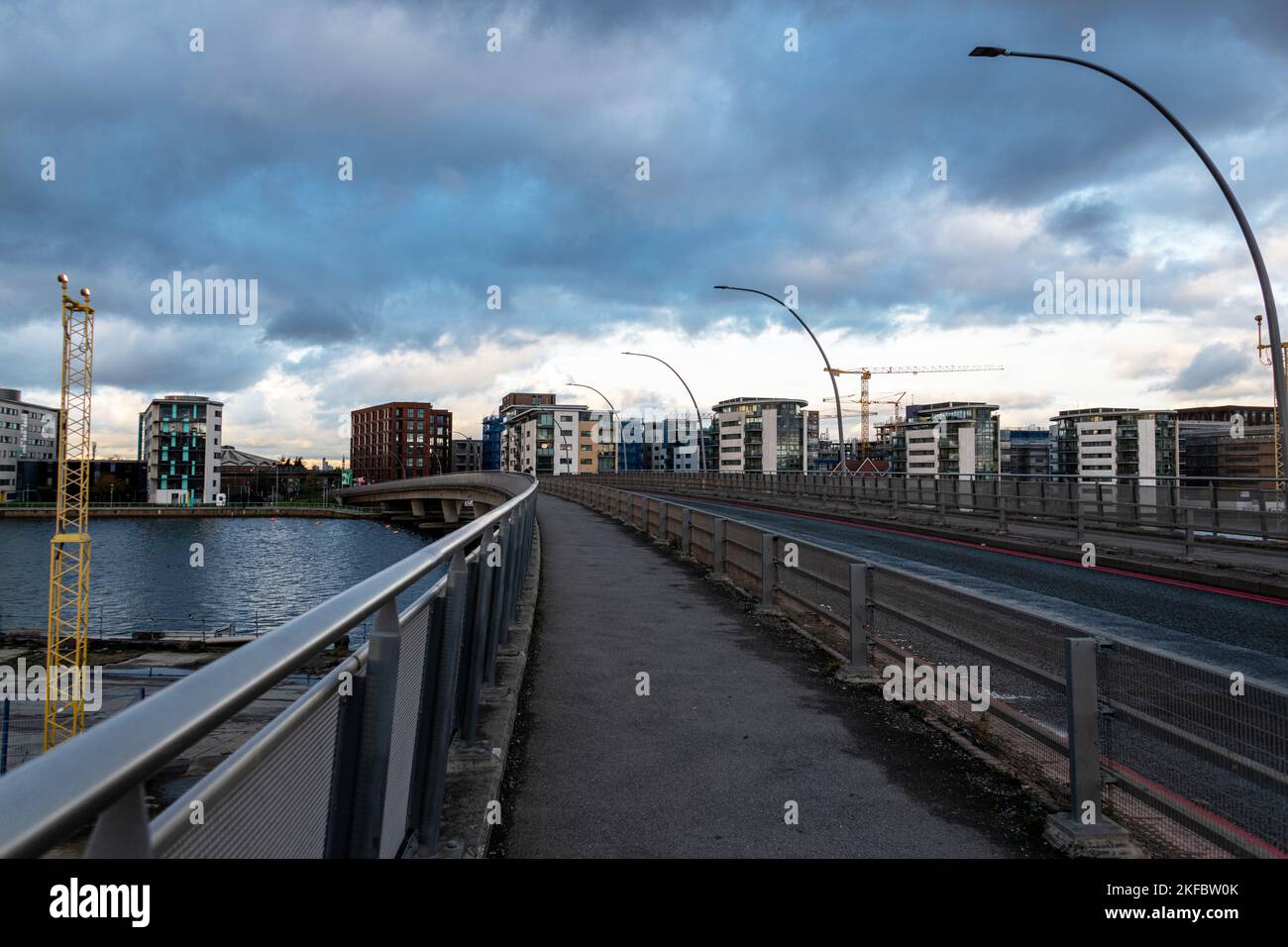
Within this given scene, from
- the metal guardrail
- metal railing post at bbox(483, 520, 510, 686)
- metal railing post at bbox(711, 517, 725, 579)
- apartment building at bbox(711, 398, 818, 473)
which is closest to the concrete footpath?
metal railing post at bbox(483, 520, 510, 686)

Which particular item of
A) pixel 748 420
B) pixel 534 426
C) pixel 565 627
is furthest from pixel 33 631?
pixel 748 420

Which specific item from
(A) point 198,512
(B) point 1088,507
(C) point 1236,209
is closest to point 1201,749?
(C) point 1236,209

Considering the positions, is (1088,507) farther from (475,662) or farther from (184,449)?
(184,449)

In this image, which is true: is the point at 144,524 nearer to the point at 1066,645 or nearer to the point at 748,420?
the point at 748,420

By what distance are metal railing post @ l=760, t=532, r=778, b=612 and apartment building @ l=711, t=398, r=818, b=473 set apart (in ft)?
436

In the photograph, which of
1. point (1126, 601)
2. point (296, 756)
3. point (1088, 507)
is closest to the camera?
point (296, 756)

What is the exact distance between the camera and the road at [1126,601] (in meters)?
8.50

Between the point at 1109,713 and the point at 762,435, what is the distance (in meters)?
148

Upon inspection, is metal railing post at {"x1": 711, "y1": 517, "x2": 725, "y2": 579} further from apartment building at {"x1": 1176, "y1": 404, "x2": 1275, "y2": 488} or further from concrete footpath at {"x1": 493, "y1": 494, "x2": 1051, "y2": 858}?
apartment building at {"x1": 1176, "y1": 404, "x2": 1275, "y2": 488}

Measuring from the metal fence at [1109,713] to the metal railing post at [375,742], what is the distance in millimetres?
3257

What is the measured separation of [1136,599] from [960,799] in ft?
30.3

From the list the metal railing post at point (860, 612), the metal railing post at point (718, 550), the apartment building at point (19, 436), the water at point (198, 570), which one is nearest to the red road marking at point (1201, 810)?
the metal railing post at point (860, 612)

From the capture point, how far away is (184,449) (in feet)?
474

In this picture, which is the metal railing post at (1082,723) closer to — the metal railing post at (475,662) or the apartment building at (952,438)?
the metal railing post at (475,662)
